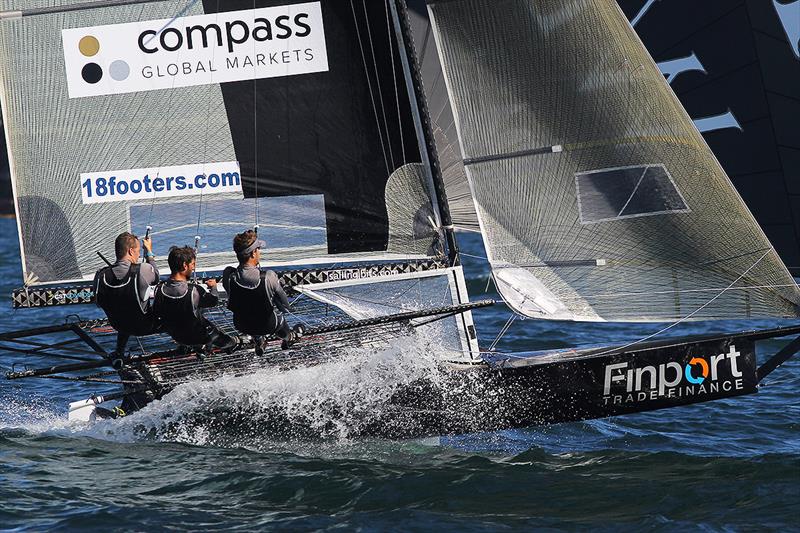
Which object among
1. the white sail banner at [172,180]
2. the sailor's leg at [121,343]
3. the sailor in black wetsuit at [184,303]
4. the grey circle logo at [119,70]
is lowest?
the sailor's leg at [121,343]

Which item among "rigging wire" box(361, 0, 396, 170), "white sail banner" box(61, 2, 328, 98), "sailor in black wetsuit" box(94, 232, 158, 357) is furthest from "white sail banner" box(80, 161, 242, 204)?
"rigging wire" box(361, 0, 396, 170)

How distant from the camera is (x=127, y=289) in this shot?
7574 mm

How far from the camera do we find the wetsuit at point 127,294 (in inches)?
299

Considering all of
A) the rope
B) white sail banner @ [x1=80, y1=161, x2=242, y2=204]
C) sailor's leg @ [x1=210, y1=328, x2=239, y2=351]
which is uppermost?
the rope

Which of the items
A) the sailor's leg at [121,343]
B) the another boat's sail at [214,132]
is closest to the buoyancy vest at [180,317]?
the sailor's leg at [121,343]

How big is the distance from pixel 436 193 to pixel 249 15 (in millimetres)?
1943

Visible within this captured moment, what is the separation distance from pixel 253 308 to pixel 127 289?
2.82ft

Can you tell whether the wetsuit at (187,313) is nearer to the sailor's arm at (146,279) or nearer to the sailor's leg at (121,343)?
the sailor's arm at (146,279)

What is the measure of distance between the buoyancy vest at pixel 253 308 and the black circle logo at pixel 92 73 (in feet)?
7.33

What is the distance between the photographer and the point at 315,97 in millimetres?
8617

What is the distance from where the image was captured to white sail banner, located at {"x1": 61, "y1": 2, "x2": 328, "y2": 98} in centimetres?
857

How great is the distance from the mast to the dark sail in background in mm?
522

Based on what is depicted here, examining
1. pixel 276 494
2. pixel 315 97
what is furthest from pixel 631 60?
pixel 276 494

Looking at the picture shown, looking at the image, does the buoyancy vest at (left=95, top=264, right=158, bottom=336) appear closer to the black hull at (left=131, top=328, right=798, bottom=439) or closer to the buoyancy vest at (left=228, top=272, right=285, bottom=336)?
the buoyancy vest at (left=228, top=272, right=285, bottom=336)
